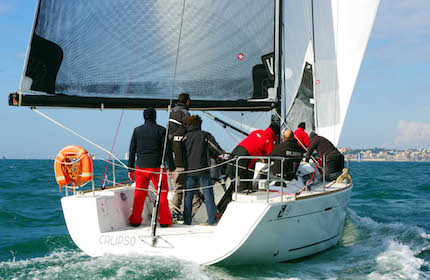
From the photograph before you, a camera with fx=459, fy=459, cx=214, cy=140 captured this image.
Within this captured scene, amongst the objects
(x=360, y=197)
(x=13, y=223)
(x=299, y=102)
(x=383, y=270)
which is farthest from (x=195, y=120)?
(x=360, y=197)

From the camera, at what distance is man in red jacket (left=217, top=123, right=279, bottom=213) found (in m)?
6.03

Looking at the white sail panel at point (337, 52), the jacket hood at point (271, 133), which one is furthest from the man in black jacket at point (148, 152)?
the white sail panel at point (337, 52)

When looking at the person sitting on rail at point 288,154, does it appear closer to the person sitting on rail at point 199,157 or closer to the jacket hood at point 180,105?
the person sitting on rail at point 199,157

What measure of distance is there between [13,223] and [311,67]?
8.33m

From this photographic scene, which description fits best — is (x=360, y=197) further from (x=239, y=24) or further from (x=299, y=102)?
(x=239, y=24)

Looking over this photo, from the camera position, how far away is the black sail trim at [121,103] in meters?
5.85

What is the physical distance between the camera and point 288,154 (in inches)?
243

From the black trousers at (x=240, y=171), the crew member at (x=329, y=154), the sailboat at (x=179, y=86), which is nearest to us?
the sailboat at (x=179, y=86)

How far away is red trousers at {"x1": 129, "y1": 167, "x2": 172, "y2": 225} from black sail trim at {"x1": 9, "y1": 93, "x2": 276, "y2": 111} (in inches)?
45.3

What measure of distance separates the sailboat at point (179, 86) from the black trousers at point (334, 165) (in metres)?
0.18

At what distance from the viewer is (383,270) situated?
227 inches

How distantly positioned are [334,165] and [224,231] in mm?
3482

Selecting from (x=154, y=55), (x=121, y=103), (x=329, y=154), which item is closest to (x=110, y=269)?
(x=121, y=103)

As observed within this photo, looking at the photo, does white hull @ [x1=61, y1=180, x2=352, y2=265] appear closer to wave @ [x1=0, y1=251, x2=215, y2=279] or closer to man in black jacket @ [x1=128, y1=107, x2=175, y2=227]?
wave @ [x1=0, y1=251, x2=215, y2=279]
